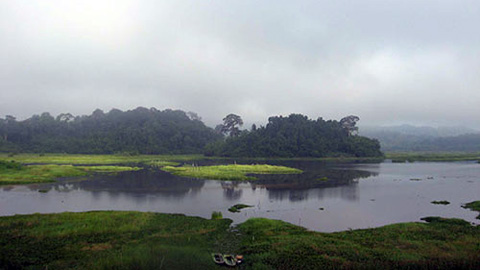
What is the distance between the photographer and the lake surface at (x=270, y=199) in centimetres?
4053

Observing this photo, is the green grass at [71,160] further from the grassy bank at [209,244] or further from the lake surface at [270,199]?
the grassy bank at [209,244]

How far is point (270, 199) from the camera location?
170 feet

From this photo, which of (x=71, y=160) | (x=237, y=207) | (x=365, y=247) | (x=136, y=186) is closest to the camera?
(x=365, y=247)

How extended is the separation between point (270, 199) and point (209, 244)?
2622cm

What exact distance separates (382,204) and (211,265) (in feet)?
119

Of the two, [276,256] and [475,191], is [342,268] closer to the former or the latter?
[276,256]

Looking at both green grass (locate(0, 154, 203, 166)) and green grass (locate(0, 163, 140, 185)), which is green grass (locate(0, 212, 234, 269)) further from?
green grass (locate(0, 154, 203, 166))

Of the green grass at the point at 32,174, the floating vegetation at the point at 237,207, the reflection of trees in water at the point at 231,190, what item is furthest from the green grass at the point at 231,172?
the floating vegetation at the point at 237,207

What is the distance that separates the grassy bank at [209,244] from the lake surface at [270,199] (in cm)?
638

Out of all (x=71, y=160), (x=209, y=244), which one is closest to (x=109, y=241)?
(x=209, y=244)

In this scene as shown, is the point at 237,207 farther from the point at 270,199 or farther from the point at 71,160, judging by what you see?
the point at 71,160

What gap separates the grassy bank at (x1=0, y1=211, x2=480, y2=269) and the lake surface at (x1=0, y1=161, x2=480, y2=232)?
6.38 meters

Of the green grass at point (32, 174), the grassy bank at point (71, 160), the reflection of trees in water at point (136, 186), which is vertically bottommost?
the reflection of trees in water at point (136, 186)

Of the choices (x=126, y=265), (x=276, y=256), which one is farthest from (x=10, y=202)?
(x=276, y=256)
